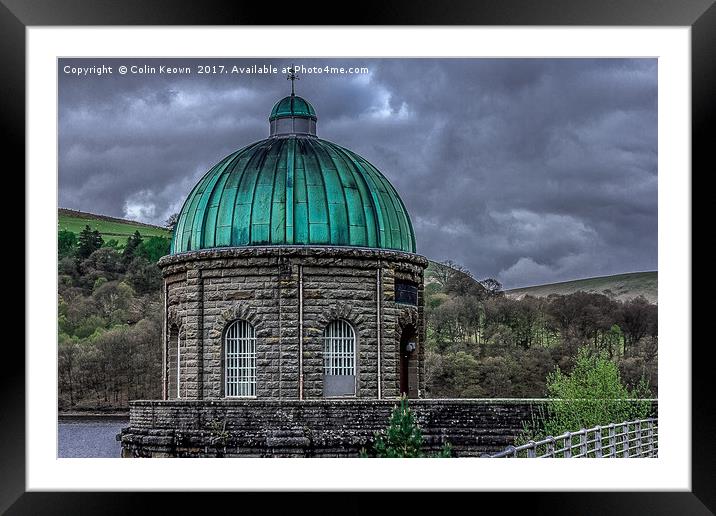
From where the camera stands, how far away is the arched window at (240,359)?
2783 cm

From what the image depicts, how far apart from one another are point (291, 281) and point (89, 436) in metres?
14.2

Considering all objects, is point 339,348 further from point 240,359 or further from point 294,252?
point 294,252

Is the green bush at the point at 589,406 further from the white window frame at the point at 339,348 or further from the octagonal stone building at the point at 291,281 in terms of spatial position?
the white window frame at the point at 339,348

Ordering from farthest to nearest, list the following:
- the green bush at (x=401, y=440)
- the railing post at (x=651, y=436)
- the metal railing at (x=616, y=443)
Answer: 1. the railing post at (x=651, y=436)
2. the green bush at (x=401, y=440)
3. the metal railing at (x=616, y=443)

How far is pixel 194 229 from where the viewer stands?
28984mm

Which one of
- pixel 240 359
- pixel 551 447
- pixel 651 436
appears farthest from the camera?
pixel 240 359

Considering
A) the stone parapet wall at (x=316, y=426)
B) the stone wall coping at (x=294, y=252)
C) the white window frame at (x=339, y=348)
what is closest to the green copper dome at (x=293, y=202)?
the stone wall coping at (x=294, y=252)

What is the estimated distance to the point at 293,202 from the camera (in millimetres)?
28203

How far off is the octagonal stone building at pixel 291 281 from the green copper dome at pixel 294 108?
31.3 inches

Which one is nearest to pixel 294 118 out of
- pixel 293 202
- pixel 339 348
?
pixel 293 202

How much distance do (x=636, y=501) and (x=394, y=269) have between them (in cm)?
1357

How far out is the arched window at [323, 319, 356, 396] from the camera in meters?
27.8
